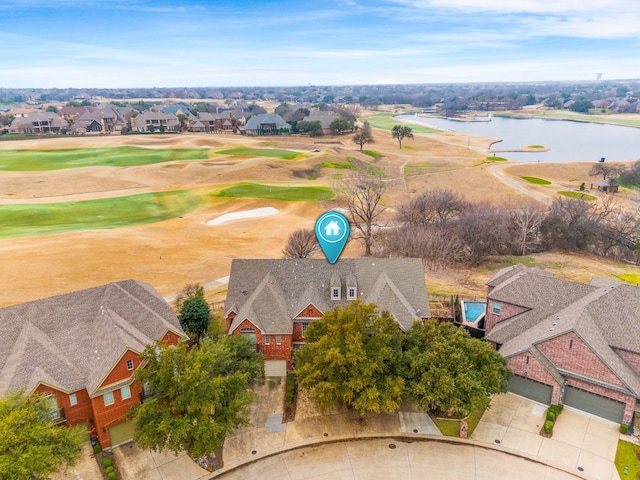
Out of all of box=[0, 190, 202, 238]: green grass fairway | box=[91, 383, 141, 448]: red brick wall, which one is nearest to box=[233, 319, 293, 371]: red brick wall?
box=[91, 383, 141, 448]: red brick wall

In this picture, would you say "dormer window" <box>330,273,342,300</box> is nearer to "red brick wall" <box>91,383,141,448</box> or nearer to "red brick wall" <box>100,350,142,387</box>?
"red brick wall" <box>100,350,142,387</box>

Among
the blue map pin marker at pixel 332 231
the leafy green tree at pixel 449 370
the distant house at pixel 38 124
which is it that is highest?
the blue map pin marker at pixel 332 231

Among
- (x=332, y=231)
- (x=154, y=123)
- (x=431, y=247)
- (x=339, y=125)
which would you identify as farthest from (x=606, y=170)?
(x=154, y=123)

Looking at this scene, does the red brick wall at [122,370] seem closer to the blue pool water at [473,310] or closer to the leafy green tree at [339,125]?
the blue pool water at [473,310]

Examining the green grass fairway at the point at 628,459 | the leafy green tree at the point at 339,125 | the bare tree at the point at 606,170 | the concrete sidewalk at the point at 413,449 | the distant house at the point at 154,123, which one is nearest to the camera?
the green grass fairway at the point at 628,459

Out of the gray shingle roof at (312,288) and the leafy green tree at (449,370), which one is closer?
the leafy green tree at (449,370)

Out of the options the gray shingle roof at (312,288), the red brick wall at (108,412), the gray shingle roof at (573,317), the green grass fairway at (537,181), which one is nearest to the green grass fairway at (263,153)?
the green grass fairway at (537,181)
